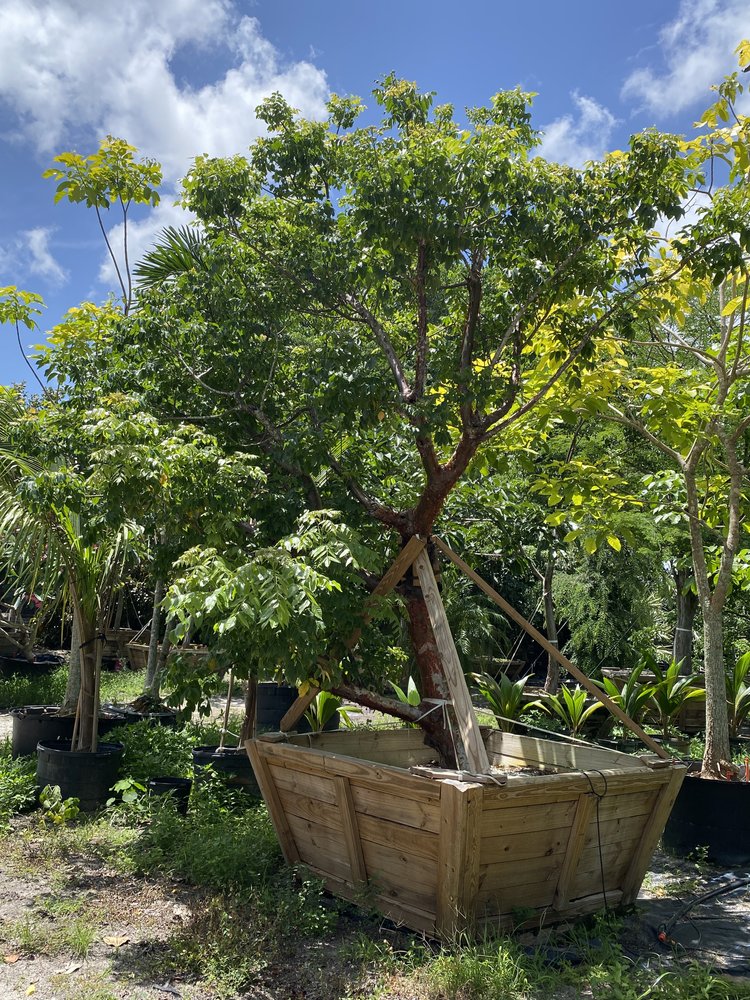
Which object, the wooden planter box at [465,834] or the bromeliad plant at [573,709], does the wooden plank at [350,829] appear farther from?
the bromeliad plant at [573,709]

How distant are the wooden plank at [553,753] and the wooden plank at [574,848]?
29.8 inches

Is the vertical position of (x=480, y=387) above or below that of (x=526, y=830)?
above

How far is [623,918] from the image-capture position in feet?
15.8

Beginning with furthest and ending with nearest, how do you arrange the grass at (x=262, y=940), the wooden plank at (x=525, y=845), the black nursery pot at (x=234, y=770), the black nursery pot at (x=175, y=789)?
the black nursery pot at (x=234, y=770) → the black nursery pot at (x=175, y=789) → the wooden plank at (x=525, y=845) → the grass at (x=262, y=940)

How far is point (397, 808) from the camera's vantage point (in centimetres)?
427

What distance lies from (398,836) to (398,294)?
146 inches

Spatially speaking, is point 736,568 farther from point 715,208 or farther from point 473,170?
point 473,170

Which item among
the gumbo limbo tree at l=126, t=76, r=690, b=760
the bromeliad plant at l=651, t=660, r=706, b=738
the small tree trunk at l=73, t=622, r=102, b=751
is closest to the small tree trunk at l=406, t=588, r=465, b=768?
the gumbo limbo tree at l=126, t=76, r=690, b=760

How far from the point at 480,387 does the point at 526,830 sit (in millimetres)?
2614

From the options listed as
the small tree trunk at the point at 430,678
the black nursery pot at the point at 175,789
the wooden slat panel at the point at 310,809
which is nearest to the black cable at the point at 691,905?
the small tree trunk at the point at 430,678

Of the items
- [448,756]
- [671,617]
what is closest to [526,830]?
[448,756]

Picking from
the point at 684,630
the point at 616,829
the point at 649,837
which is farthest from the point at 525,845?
the point at 684,630

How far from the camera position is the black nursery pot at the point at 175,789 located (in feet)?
20.3

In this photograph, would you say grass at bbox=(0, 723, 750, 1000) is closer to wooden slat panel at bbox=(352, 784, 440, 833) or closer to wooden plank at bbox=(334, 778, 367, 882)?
wooden plank at bbox=(334, 778, 367, 882)
